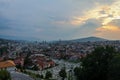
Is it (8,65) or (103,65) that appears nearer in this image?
(103,65)

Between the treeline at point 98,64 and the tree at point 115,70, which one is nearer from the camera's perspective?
the tree at point 115,70

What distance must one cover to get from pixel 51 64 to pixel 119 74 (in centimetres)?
6903

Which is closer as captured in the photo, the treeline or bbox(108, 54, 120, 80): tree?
bbox(108, 54, 120, 80): tree

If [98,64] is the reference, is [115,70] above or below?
below

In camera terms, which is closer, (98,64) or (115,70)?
(115,70)

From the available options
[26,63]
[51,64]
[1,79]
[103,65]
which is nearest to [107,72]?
[103,65]

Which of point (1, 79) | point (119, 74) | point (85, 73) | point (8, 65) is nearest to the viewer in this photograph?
point (119, 74)

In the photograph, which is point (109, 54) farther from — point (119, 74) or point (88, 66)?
point (119, 74)

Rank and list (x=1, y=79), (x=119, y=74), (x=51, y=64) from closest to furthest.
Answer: (x=119, y=74) → (x=1, y=79) → (x=51, y=64)

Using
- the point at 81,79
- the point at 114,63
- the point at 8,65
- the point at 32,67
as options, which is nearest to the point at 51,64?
the point at 32,67

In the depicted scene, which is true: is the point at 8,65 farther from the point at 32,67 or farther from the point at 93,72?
the point at 32,67

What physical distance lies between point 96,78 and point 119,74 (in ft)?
19.3

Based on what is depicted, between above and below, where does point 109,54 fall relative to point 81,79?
above

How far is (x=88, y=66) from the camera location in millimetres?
32062
